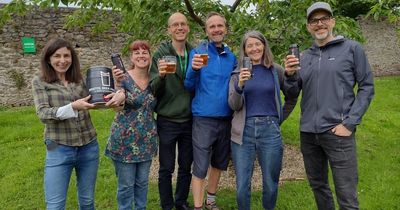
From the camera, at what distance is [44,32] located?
37.8ft

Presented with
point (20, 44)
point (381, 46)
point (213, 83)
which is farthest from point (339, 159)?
point (381, 46)

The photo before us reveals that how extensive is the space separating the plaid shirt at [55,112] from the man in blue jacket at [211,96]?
964mm

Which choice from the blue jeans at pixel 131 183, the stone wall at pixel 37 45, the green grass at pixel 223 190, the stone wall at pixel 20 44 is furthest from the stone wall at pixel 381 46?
the blue jeans at pixel 131 183

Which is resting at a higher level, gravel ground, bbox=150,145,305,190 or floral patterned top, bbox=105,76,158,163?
floral patterned top, bbox=105,76,158,163

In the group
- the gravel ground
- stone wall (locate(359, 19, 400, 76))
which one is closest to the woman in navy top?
the gravel ground

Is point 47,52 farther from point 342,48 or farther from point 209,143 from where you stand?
point 342,48

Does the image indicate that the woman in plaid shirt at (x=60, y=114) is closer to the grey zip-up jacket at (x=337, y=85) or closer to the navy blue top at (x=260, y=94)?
the navy blue top at (x=260, y=94)

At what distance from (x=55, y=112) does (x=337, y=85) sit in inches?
84.1

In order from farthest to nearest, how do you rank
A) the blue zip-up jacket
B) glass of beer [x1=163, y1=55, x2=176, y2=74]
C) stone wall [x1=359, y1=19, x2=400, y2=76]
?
stone wall [x1=359, y1=19, x2=400, y2=76] → the blue zip-up jacket → glass of beer [x1=163, y1=55, x2=176, y2=74]

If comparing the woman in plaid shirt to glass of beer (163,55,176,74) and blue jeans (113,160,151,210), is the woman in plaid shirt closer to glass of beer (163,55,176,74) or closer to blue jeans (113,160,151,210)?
blue jeans (113,160,151,210)

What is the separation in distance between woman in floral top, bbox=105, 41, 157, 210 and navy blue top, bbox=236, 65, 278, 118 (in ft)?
2.75

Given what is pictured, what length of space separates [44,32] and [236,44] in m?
8.91

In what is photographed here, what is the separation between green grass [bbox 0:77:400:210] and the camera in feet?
13.9

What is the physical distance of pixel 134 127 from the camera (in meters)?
3.12
